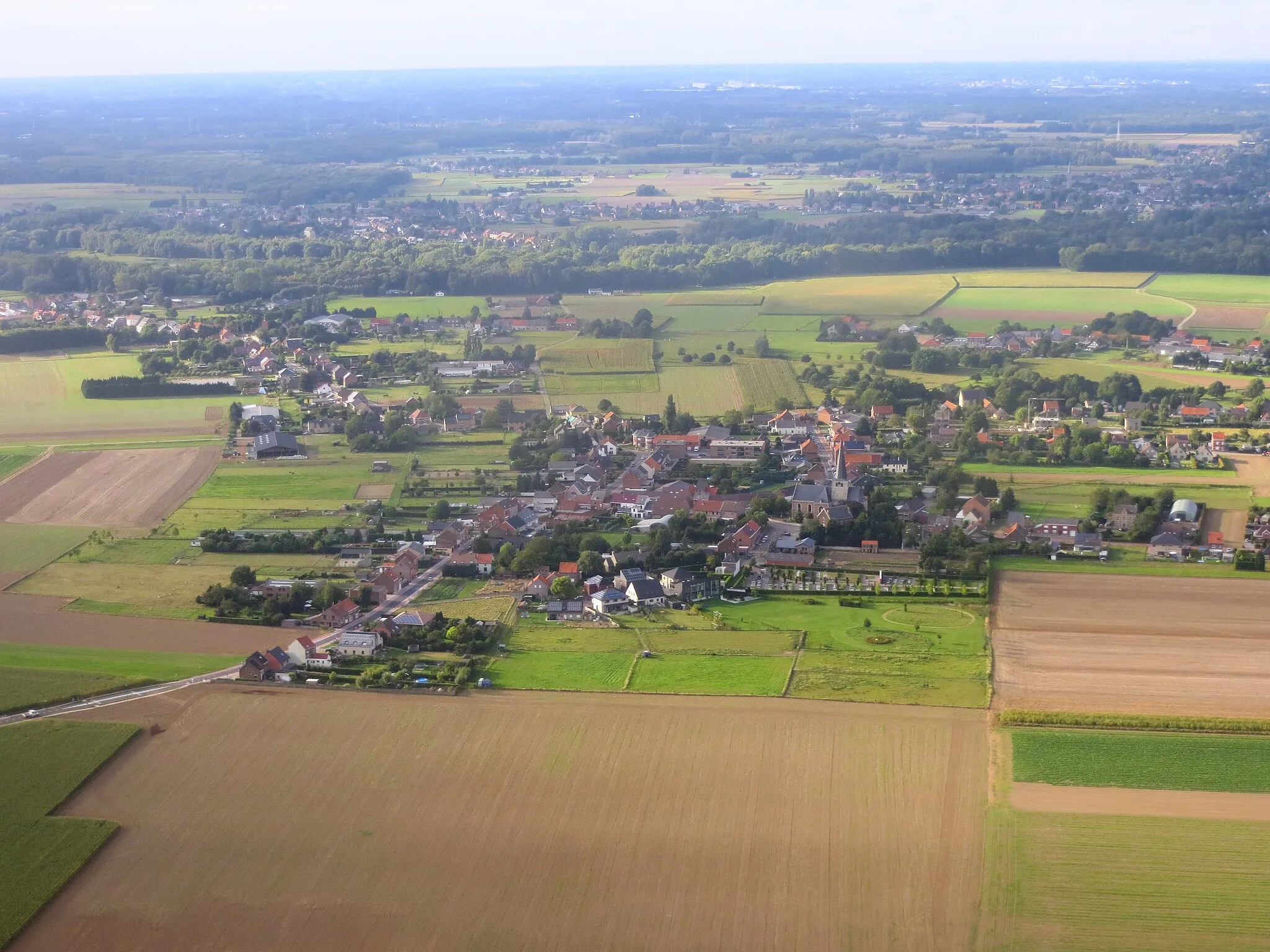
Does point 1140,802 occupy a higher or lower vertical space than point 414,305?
higher

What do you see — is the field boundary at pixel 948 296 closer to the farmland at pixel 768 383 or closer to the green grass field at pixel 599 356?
the farmland at pixel 768 383

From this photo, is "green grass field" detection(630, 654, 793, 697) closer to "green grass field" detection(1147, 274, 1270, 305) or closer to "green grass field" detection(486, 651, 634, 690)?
"green grass field" detection(486, 651, 634, 690)

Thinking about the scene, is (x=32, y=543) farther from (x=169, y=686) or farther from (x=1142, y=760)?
(x=1142, y=760)

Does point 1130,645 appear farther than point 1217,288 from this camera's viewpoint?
No

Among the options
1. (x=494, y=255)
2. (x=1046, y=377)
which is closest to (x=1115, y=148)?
(x=494, y=255)

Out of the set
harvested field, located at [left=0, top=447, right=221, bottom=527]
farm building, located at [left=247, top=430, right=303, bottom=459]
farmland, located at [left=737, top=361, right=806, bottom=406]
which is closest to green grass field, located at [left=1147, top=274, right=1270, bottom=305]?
farmland, located at [left=737, top=361, right=806, bottom=406]

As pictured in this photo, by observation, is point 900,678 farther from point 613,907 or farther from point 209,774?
point 209,774

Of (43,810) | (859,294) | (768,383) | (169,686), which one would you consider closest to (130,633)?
(169,686)
